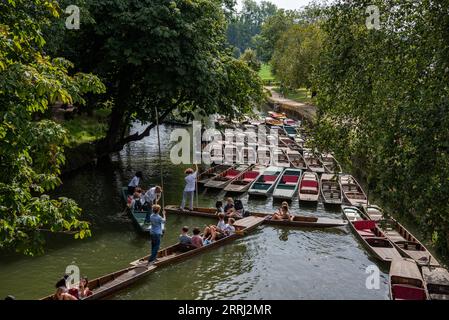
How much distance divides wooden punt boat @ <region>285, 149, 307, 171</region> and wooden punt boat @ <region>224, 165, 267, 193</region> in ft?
7.09

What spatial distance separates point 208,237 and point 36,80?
1098cm

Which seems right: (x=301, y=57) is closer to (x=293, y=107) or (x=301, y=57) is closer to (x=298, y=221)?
(x=293, y=107)

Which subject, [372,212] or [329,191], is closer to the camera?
[372,212]

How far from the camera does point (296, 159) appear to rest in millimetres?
31672

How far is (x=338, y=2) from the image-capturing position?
43.0 feet

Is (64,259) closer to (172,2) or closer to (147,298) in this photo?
(147,298)

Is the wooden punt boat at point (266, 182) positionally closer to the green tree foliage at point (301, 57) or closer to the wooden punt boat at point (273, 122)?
the wooden punt boat at point (273, 122)

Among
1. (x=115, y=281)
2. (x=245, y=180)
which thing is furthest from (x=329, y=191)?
(x=115, y=281)

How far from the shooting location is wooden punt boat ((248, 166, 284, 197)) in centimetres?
2403

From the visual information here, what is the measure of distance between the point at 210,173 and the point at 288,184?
4743mm

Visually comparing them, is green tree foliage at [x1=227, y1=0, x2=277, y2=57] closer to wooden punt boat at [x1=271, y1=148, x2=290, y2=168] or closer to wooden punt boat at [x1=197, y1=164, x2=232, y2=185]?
wooden punt boat at [x1=271, y1=148, x2=290, y2=168]

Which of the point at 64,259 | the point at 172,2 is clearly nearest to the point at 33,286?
the point at 64,259

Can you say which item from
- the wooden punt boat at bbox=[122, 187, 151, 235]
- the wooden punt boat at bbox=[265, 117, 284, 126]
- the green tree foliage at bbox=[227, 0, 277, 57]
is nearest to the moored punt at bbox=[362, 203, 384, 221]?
the wooden punt boat at bbox=[122, 187, 151, 235]

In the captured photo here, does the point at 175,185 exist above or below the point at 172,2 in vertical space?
below
